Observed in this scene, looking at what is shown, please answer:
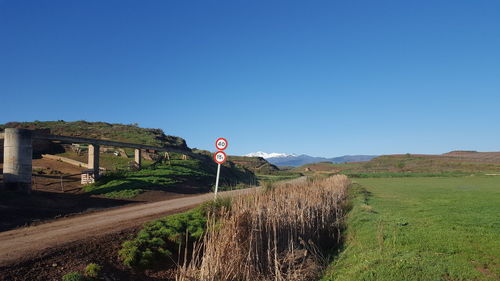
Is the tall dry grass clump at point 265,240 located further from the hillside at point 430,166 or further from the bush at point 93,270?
the hillside at point 430,166

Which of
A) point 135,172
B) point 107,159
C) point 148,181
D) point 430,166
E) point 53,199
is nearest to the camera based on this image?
point 53,199

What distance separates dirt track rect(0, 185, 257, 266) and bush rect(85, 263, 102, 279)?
1.42 meters

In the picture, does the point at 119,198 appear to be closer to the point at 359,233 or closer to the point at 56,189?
the point at 56,189

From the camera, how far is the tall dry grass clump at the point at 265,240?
20.8 feet

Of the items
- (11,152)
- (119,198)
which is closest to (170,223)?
(119,198)

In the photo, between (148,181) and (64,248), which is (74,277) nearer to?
(64,248)

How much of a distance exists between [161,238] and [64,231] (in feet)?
9.84

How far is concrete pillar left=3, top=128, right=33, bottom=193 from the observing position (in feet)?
58.2

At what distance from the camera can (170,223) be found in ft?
37.1

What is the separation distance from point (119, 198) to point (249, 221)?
13.0m

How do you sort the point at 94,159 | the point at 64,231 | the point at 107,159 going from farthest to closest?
the point at 107,159, the point at 94,159, the point at 64,231

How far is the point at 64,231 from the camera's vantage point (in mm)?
10664

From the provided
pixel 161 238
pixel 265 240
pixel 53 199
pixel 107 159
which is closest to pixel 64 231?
pixel 161 238

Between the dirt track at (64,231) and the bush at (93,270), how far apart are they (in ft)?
4.65
